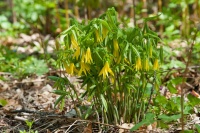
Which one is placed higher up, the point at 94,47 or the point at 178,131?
the point at 94,47

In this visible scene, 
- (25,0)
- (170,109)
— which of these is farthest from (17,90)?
(25,0)

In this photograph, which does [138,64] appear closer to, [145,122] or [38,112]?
[145,122]

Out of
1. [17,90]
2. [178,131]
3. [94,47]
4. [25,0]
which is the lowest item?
[178,131]

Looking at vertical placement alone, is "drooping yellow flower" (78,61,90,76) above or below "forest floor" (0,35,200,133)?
above

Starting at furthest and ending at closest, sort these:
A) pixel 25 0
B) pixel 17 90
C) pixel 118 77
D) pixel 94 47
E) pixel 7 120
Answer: pixel 25 0 → pixel 17 90 → pixel 7 120 → pixel 118 77 → pixel 94 47

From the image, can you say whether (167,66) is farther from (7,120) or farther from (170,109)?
(7,120)

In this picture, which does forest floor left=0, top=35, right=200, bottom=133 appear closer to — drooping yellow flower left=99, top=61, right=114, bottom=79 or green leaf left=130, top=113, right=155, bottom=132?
green leaf left=130, top=113, right=155, bottom=132

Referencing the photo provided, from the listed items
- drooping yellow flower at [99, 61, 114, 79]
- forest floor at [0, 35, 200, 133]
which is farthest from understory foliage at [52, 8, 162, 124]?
forest floor at [0, 35, 200, 133]

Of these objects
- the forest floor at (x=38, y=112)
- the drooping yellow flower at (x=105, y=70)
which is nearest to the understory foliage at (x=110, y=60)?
the drooping yellow flower at (x=105, y=70)

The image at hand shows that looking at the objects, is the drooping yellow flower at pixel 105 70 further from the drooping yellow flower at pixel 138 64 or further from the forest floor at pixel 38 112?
the forest floor at pixel 38 112
